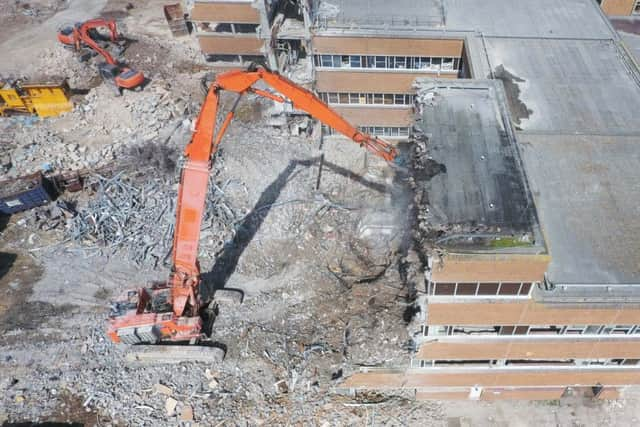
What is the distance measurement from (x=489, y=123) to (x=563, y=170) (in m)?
3.04

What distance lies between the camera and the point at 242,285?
21.6 metres

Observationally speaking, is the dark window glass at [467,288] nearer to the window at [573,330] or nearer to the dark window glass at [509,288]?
the dark window glass at [509,288]

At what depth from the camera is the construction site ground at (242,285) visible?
59.0ft

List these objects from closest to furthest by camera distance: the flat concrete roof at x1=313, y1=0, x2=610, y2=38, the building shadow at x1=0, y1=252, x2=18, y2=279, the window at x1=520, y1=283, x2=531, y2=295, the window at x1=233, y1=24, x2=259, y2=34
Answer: the window at x1=520, y1=283, x2=531, y2=295, the building shadow at x1=0, y1=252, x2=18, y2=279, the flat concrete roof at x1=313, y1=0, x2=610, y2=38, the window at x1=233, y1=24, x2=259, y2=34

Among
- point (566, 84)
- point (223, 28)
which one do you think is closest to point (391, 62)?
point (566, 84)

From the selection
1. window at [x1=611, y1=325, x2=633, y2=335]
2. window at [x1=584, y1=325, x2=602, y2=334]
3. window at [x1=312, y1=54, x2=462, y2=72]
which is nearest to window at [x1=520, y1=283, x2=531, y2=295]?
window at [x1=584, y1=325, x2=602, y2=334]

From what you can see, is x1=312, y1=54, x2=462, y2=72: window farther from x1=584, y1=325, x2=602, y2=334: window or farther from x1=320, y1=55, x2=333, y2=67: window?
x1=584, y1=325, x2=602, y2=334: window

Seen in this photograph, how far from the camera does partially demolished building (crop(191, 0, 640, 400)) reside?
13773mm

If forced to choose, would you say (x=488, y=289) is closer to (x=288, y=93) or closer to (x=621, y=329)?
(x=621, y=329)

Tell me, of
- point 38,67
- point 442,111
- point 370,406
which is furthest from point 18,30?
point 370,406

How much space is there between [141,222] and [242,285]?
6461mm

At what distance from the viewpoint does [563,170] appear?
16547 millimetres

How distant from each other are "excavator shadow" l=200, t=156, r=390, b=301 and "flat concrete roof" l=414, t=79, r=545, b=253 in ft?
27.5

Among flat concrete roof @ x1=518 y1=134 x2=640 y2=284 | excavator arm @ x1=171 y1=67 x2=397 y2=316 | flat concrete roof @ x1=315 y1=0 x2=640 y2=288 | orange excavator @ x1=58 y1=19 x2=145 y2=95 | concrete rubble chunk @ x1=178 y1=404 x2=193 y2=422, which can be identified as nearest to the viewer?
flat concrete roof @ x1=518 y1=134 x2=640 y2=284
